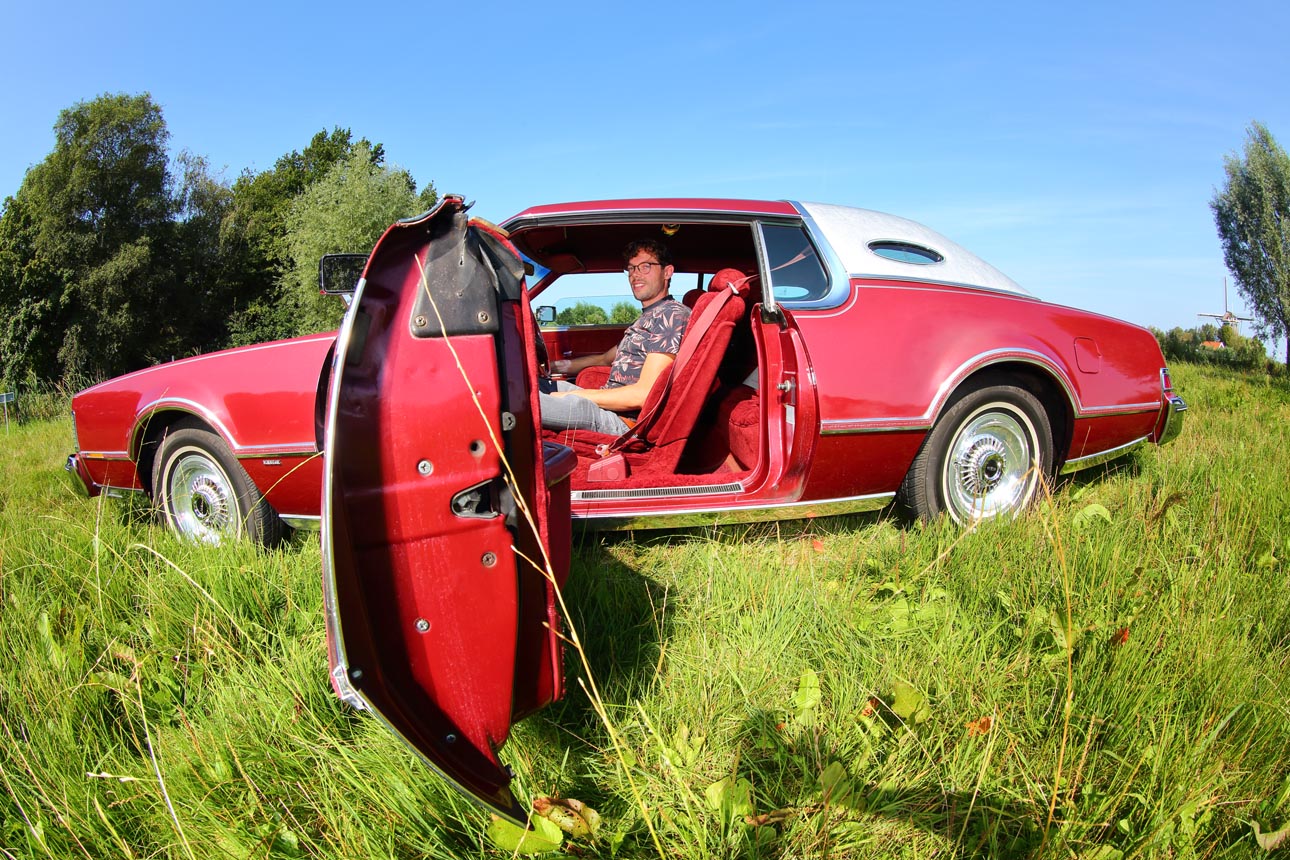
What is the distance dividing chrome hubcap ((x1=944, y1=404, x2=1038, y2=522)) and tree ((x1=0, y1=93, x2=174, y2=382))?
38.6m

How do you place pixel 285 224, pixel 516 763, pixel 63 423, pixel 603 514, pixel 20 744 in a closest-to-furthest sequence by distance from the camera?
pixel 516 763 → pixel 20 744 → pixel 603 514 → pixel 63 423 → pixel 285 224

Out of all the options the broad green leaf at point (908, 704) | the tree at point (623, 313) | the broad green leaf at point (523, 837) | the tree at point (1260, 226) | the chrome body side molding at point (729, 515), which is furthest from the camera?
the tree at point (1260, 226)

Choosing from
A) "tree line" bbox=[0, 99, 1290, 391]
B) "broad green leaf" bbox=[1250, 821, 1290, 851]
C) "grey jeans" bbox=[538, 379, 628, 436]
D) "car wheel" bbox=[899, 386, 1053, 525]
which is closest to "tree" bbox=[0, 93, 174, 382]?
"tree line" bbox=[0, 99, 1290, 391]

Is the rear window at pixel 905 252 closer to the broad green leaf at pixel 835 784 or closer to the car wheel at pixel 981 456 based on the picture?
the car wheel at pixel 981 456

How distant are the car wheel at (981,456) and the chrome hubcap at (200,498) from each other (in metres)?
3.00

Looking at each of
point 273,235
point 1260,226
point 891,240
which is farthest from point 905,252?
point 273,235

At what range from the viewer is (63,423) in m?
7.96

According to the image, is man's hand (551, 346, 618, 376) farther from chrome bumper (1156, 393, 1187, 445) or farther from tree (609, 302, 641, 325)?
chrome bumper (1156, 393, 1187, 445)

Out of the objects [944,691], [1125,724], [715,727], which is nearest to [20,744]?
[715,727]

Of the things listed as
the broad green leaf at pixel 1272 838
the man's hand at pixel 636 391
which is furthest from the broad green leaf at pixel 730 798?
the man's hand at pixel 636 391

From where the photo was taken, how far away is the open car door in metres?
1.45

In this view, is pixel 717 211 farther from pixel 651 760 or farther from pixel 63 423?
pixel 63 423

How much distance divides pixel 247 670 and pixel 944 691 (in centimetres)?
198

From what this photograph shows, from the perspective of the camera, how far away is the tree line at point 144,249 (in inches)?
1316
